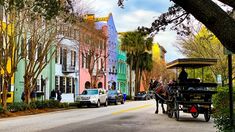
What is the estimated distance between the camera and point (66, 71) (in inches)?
1993

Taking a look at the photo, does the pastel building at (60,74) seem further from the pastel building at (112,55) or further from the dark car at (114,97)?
the pastel building at (112,55)

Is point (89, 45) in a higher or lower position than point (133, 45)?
lower

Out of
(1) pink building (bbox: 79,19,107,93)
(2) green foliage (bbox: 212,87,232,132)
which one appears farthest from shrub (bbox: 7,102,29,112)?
(2) green foliage (bbox: 212,87,232,132)

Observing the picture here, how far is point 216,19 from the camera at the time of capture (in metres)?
7.54

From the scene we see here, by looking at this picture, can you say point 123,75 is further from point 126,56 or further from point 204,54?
point 204,54

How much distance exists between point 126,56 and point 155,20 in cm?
6377

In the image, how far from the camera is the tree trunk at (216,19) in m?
7.46

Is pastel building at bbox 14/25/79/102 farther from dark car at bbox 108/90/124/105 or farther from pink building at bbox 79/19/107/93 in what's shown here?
dark car at bbox 108/90/124/105

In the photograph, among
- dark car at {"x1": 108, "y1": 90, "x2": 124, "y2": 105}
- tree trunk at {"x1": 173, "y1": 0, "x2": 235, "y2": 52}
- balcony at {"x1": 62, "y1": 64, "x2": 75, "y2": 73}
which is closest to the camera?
tree trunk at {"x1": 173, "y1": 0, "x2": 235, "y2": 52}

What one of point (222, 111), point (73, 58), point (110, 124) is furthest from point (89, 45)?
point (222, 111)

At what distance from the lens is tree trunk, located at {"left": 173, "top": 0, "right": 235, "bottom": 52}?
7464 mm

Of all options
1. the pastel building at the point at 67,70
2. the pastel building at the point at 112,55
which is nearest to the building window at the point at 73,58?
the pastel building at the point at 67,70

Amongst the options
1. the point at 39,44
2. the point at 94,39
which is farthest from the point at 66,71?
the point at 39,44

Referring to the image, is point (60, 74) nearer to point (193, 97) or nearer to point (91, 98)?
point (91, 98)
